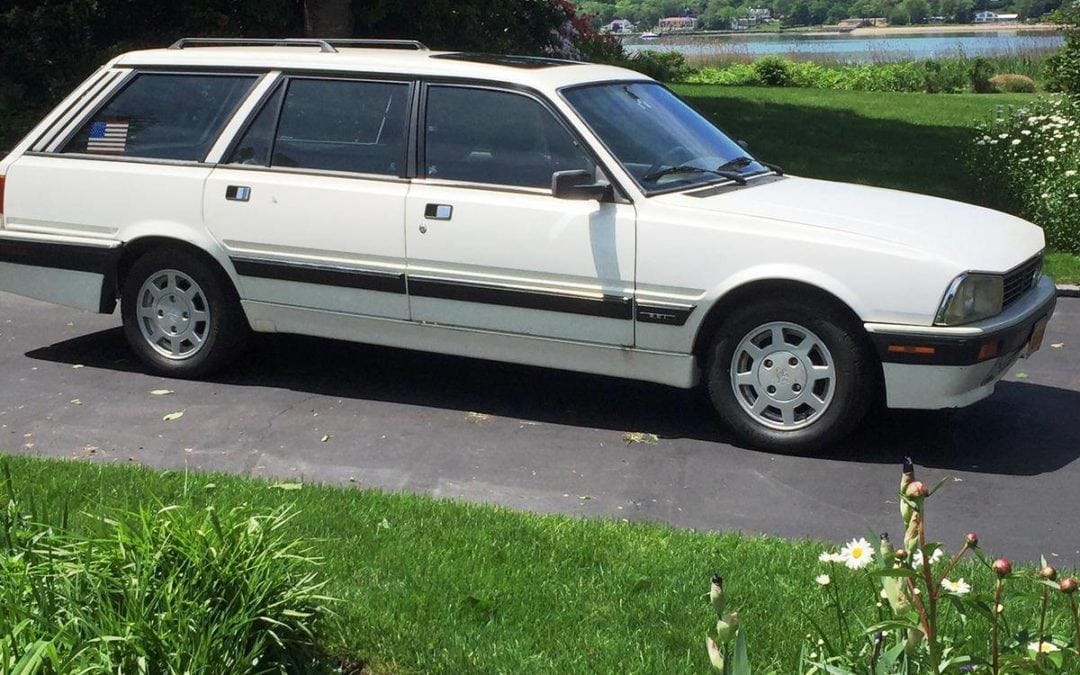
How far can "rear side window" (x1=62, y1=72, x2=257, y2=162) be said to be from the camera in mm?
7445

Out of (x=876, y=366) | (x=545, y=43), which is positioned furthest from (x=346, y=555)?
(x=545, y=43)

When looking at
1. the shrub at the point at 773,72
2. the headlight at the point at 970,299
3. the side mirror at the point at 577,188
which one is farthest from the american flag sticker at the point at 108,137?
the shrub at the point at 773,72

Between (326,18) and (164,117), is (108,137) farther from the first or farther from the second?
(326,18)

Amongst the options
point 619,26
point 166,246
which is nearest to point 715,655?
point 166,246

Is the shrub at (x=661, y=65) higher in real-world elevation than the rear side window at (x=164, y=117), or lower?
lower

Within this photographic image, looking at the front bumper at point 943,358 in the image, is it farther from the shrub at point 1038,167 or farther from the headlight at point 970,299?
the shrub at point 1038,167

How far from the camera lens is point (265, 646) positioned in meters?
3.49

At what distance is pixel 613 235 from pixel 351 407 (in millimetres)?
1741

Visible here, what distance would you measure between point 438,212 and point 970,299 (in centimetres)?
253

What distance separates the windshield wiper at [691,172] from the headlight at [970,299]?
1.43 m

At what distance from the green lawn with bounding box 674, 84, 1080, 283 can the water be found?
6425mm

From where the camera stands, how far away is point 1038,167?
12.3m

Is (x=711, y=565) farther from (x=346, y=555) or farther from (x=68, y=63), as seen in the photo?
(x=68, y=63)

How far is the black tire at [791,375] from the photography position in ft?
20.2
